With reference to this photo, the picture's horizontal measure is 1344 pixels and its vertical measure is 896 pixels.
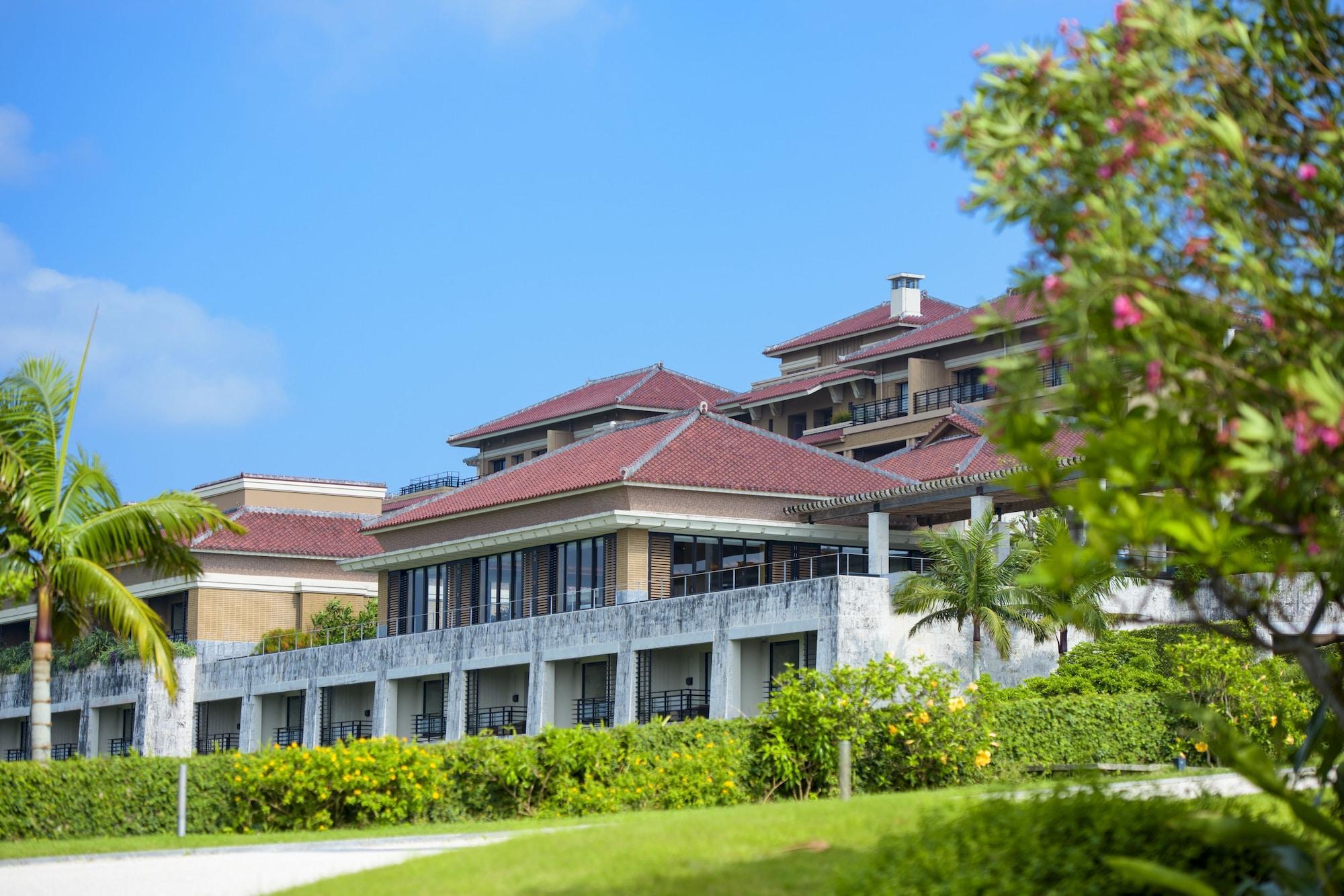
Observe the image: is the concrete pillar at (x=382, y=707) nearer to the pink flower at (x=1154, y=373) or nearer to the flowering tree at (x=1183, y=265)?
the flowering tree at (x=1183, y=265)

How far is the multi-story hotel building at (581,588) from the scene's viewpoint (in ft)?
133

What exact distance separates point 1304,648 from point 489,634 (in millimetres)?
37907

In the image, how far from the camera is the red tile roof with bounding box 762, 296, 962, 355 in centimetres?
7662

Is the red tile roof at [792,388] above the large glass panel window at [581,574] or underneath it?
above

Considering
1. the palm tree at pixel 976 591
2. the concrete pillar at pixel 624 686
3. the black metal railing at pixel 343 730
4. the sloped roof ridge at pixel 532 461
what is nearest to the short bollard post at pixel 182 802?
the palm tree at pixel 976 591

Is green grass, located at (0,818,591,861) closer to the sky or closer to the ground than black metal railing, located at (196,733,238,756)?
closer to the sky

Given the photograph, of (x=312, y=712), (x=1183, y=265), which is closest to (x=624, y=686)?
(x=312, y=712)

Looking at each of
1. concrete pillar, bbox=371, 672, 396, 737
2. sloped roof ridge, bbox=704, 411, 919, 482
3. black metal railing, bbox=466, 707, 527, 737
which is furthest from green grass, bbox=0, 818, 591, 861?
sloped roof ridge, bbox=704, 411, 919, 482

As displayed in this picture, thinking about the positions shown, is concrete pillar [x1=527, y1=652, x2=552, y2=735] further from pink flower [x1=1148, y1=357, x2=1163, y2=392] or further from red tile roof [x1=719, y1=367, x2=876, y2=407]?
pink flower [x1=1148, y1=357, x2=1163, y2=392]

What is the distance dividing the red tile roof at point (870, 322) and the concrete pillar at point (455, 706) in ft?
112

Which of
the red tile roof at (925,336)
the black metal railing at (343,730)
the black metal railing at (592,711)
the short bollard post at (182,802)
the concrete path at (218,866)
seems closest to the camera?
the concrete path at (218,866)

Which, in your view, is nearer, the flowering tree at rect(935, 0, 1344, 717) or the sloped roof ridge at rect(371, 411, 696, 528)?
the flowering tree at rect(935, 0, 1344, 717)

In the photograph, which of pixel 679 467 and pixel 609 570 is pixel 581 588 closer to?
pixel 609 570

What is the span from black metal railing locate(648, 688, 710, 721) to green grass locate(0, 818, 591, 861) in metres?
18.2
